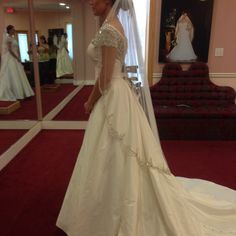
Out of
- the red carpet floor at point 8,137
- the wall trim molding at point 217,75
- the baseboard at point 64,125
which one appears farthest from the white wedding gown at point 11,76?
the wall trim molding at point 217,75

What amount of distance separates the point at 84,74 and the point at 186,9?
1.70m

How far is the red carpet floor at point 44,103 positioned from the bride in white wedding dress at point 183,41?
1603 millimetres

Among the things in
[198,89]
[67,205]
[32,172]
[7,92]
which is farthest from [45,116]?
[67,205]

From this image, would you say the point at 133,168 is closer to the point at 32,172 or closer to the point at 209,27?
the point at 32,172

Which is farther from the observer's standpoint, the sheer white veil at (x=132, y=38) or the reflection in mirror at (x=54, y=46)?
the reflection in mirror at (x=54, y=46)

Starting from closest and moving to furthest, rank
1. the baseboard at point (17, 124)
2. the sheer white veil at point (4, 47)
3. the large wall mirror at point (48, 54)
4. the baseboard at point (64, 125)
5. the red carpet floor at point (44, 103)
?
1. the sheer white veil at point (4, 47)
2. the baseboard at point (17, 124)
3. the large wall mirror at point (48, 54)
4. the red carpet floor at point (44, 103)
5. the baseboard at point (64, 125)

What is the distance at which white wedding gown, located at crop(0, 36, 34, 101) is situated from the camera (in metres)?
3.18

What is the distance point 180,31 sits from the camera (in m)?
3.83

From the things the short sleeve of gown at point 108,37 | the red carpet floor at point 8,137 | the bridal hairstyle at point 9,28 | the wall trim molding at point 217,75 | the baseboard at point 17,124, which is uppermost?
the bridal hairstyle at point 9,28

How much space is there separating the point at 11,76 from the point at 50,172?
4.50 feet

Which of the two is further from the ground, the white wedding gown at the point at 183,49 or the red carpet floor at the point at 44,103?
the white wedding gown at the point at 183,49

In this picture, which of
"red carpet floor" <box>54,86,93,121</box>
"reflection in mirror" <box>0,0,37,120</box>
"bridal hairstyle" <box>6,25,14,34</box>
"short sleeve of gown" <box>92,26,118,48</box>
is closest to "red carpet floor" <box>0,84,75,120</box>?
"reflection in mirror" <box>0,0,37,120</box>

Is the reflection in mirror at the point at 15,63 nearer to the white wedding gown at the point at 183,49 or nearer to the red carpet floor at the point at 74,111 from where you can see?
the red carpet floor at the point at 74,111

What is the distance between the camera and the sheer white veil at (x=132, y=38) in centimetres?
162
